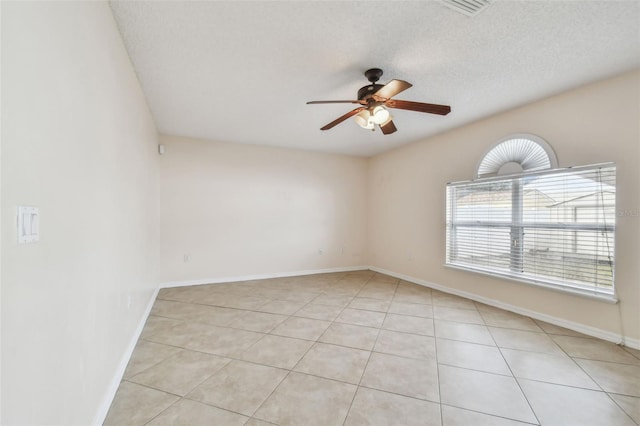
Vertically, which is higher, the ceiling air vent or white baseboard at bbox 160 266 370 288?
the ceiling air vent

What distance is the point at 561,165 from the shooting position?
9.65 feet

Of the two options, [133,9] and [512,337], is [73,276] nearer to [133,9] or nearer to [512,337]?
[133,9]

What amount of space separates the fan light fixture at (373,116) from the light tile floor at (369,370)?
2.12 metres

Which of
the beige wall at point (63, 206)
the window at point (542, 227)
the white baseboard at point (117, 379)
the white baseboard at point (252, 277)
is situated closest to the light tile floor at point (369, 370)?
the white baseboard at point (117, 379)

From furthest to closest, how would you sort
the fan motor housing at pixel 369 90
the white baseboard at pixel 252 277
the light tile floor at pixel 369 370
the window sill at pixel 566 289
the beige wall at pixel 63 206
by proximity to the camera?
the white baseboard at pixel 252 277 → the window sill at pixel 566 289 → the fan motor housing at pixel 369 90 → the light tile floor at pixel 369 370 → the beige wall at pixel 63 206

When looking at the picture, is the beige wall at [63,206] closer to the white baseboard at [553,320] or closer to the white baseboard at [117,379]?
the white baseboard at [117,379]

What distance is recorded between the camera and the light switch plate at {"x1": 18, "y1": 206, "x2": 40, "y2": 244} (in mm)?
816


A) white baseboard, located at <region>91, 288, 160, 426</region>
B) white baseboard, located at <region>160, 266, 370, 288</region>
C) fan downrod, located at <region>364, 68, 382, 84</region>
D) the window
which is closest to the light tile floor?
white baseboard, located at <region>91, 288, 160, 426</region>

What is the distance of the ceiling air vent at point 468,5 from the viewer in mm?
1686

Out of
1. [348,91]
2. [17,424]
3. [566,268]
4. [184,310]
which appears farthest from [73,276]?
[566,268]

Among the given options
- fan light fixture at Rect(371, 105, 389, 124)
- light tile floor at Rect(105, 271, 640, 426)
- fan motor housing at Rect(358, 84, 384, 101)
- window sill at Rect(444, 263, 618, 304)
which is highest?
fan motor housing at Rect(358, 84, 384, 101)

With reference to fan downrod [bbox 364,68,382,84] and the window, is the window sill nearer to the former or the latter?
the window

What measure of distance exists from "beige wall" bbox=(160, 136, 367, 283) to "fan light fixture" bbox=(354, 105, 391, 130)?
2.80 meters

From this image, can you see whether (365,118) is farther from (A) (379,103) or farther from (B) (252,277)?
(B) (252,277)
